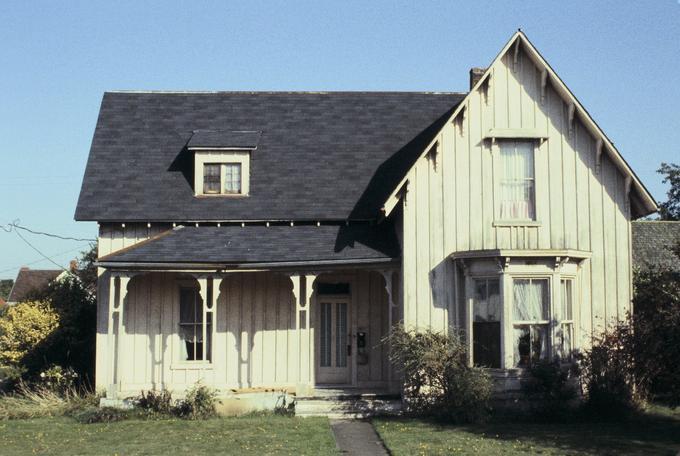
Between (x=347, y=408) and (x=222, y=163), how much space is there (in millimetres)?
8260

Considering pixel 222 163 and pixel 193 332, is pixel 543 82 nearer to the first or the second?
pixel 222 163

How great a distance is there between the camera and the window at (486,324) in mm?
19859

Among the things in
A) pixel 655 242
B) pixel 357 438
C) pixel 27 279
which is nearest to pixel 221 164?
pixel 357 438

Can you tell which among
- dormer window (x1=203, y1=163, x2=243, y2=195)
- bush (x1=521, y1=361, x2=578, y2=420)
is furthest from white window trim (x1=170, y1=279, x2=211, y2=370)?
bush (x1=521, y1=361, x2=578, y2=420)

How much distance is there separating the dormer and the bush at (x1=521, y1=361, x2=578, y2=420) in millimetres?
9726

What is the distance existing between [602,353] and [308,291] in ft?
23.9

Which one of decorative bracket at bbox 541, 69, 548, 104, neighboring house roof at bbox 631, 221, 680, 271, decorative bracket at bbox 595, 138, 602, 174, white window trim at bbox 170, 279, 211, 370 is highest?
decorative bracket at bbox 541, 69, 548, 104

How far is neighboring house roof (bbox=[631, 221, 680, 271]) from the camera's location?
108ft

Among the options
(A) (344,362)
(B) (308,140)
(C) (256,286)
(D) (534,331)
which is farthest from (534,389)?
(B) (308,140)

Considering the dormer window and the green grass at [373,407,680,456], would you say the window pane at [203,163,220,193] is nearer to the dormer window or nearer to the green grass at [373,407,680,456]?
the dormer window

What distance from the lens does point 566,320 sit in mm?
20125

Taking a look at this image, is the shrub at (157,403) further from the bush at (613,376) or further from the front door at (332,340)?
the bush at (613,376)

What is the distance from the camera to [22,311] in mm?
24703

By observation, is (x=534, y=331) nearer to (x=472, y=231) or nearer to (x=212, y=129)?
(x=472, y=231)
